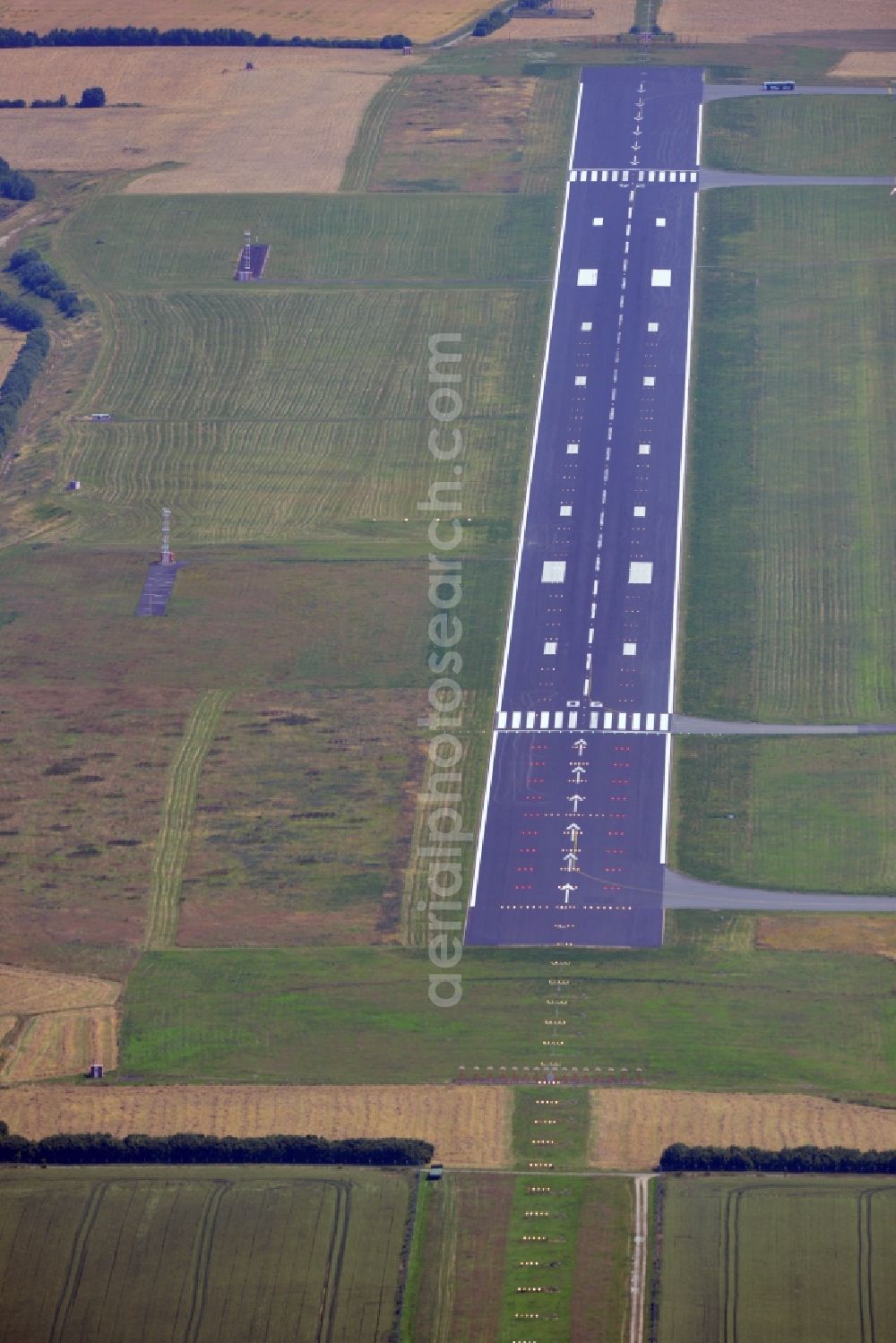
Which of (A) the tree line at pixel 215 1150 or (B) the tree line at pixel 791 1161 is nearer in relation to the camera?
(B) the tree line at pixel 791 1161

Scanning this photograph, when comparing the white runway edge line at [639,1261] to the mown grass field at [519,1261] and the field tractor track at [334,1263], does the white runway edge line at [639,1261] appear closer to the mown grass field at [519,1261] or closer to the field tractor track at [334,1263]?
the mown grass field at [519,1261]

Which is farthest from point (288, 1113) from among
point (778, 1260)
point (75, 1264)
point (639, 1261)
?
point (778, 1260)

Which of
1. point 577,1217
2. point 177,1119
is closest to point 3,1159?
point 177,1119

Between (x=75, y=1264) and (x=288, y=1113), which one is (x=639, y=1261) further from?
(x=75, y=1264)

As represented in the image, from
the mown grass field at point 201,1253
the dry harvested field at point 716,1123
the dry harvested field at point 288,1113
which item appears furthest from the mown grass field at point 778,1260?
the mown grass field at point 201,1253

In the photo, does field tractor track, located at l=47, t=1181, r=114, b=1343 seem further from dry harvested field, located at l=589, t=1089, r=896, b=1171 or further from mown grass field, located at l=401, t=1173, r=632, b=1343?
dry harvested field, located at l=589, t=1089, r=896, b=1171

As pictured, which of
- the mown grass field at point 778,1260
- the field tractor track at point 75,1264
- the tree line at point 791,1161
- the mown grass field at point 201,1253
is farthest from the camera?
the tree line at point 791,1161
